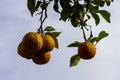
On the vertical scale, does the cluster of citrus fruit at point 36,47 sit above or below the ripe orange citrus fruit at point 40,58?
above

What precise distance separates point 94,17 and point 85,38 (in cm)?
65

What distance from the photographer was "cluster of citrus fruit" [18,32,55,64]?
131 inches

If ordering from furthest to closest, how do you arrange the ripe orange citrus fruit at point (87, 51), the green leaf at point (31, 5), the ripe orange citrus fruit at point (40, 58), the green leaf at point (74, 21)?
the green leaf at point (74, 21) < the green leaf at point (31, 5) < the ripe orange citrus fruit at point (87, 51) < the ripe orange citrus fruit at point (40, 58)

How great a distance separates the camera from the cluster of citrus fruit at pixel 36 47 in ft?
10.9

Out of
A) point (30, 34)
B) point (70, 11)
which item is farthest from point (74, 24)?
point (30, 34)

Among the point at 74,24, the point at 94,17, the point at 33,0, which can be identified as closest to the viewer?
the point at 33,0

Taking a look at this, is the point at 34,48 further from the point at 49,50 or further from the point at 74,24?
the point at 74,24

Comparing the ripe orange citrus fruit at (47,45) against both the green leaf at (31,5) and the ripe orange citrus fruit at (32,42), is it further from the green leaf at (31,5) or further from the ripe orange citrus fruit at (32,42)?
the green leaf at (31,5)

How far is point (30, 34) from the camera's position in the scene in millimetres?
3475

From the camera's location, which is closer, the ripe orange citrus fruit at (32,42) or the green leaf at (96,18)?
the ripe orange citrus fruit at (32,42)

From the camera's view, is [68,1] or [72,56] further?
[72,56]

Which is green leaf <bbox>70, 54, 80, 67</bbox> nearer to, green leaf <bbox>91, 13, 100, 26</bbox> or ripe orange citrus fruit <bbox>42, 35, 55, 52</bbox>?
green leaf <bbox>91, 13, 100, 26</bbox>

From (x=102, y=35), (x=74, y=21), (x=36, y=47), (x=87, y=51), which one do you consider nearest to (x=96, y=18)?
(x=102, y=35)

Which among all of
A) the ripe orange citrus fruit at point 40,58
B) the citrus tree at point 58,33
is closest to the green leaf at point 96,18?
the citrus tree at point 58,33
